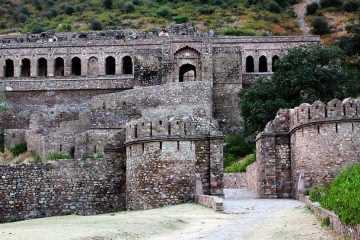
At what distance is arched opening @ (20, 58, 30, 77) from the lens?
65.8m

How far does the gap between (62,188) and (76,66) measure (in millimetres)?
41089

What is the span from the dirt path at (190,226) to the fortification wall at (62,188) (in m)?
3.78

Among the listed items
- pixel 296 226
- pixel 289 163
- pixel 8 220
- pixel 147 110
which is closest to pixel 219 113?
pixel 147 110

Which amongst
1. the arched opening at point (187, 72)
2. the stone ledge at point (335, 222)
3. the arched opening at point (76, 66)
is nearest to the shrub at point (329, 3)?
the arched opening at point (187, 72)

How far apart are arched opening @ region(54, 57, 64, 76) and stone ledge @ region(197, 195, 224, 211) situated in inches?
1690

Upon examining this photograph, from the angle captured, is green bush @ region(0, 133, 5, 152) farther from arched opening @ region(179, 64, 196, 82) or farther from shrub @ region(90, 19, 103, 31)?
shrub @ region(90, 19, 103, 31)

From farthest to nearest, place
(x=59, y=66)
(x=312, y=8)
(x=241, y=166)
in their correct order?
(x=312, y=8) < (x=59, y=66) < (x=241, y=166)

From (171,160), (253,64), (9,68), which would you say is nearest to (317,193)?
(171,160)

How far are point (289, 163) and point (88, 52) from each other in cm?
3926

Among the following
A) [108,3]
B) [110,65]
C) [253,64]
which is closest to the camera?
[253,64]

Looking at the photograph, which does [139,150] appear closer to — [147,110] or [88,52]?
[147,110]

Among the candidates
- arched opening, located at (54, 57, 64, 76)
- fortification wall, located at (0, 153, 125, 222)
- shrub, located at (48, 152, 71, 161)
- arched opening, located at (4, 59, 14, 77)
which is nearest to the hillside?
arched opening, located at (54, 57, 64, 76)

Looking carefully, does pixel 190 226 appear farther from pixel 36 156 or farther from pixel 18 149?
pixel 18 149

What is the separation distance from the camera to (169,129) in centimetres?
2520
